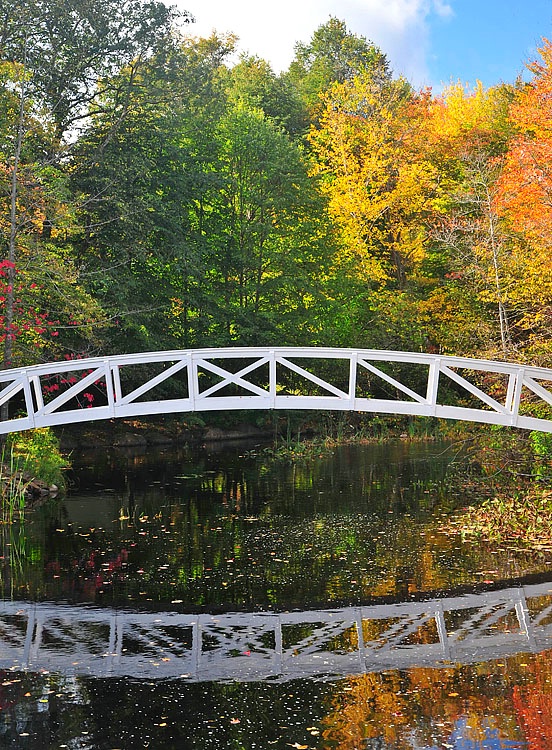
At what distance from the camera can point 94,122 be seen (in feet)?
83.6

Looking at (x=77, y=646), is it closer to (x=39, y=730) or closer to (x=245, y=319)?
(x=39, y=730)

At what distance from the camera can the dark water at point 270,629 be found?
→ 22.5 feet

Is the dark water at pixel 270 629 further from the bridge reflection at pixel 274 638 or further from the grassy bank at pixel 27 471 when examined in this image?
the grassy bank at pixel 27 471

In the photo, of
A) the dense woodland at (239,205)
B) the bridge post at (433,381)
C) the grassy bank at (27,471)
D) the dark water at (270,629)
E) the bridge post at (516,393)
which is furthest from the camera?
the dense woodland at (239,205)

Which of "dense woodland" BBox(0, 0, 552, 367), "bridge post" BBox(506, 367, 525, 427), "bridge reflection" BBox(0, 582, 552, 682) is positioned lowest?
"bridge reflection" BBox(0, 582, 552, 682)

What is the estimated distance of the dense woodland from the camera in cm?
1914

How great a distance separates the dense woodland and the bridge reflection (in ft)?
24.9

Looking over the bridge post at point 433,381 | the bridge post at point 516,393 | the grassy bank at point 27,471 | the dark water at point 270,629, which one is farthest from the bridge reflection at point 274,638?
the grassy bank at point 27,471

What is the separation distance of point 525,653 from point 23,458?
11410 millimetres

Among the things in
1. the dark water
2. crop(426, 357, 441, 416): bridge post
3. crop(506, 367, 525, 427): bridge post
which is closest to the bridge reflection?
the dark water

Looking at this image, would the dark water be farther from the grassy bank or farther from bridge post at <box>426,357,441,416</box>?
bridge post at <box>426,357,441,416</box>

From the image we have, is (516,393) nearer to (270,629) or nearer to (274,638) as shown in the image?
(270,629)

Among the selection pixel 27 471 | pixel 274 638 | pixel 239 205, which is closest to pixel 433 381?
pixel 274 638

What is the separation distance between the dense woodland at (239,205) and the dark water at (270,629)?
486 centimetres
